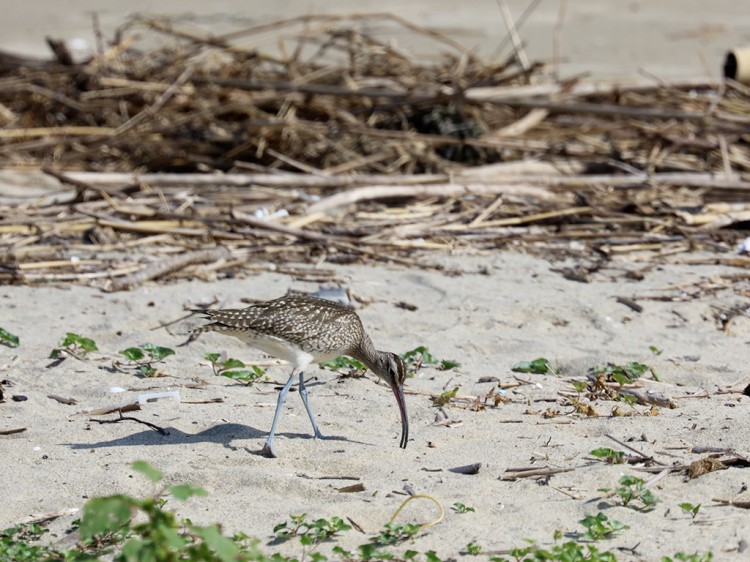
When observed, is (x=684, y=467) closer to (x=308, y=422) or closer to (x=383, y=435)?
(x=383, y=435)

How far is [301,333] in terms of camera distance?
19.6 feet

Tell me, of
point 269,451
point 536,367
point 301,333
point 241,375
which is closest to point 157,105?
point 241,375

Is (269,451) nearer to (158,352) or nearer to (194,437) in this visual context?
(194,437)

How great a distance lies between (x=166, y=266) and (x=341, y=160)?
367 centimetres

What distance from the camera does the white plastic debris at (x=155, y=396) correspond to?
6.20 m

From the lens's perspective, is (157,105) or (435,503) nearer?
(435,503)

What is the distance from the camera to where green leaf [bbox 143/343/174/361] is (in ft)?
22.4

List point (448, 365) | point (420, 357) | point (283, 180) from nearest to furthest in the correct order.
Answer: point (448, 365)
point (420, 357)
point (283, 180)

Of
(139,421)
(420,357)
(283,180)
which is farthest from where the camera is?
(283,180)

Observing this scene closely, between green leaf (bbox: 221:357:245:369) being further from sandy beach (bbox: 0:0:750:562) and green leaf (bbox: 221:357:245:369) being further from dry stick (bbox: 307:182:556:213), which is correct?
dry stick (bbox: 307:182:556:213)

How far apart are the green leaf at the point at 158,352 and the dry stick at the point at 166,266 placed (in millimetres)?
1359

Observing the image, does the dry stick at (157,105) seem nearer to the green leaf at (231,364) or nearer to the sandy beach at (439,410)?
the sandy beach at (439,410)

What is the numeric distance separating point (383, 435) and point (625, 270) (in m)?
3.64

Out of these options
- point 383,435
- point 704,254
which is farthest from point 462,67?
point 383,435
